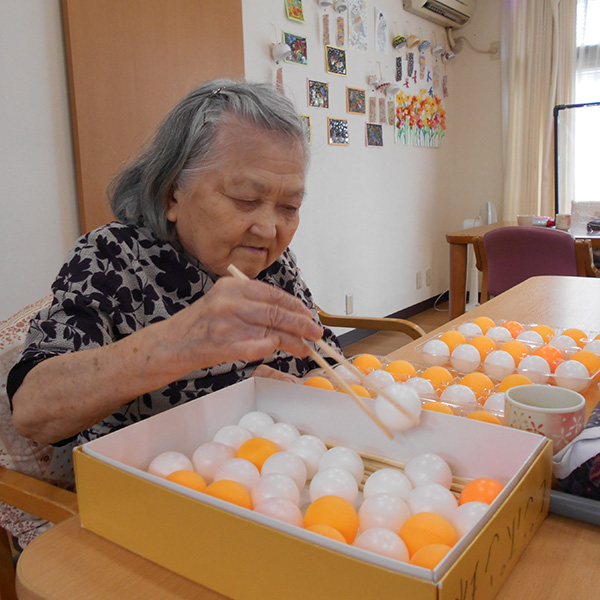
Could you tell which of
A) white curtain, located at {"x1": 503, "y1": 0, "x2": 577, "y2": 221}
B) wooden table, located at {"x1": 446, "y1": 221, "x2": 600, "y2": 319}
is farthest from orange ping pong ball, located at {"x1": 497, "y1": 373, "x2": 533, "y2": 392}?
white curtain, located at {"x1": 503, "y1": 0, "x2": 577, "y2": 221}

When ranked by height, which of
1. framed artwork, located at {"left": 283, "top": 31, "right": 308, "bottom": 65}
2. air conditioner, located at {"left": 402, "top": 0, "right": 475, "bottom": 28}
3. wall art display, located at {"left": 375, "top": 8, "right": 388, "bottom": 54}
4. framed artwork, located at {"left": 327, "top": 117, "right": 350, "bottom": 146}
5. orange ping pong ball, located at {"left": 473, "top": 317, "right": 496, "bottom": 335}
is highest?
air conditioner, located at {"left": 402, "top": 0, "right": 475, "bottom": 28}

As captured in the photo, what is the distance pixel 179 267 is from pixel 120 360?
0.37 meters

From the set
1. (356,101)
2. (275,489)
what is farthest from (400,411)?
(356,101)

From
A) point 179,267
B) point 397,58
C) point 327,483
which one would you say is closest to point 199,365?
point 327,483

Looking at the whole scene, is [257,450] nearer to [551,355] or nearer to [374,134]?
[551,355]

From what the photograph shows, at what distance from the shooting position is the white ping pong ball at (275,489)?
614 mm

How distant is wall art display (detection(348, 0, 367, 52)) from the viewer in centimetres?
352

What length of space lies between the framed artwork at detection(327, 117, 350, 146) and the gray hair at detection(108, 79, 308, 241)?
2.41m

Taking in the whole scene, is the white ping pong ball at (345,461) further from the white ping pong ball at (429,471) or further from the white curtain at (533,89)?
the white curtain at (533,89)

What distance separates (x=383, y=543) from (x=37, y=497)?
1.65ft

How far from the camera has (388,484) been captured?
638 mm

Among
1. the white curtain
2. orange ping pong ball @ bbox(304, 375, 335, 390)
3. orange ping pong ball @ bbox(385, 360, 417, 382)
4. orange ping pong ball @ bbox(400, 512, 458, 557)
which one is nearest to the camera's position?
orange ping pong ball @ bbox(400, 512, 458, 557)

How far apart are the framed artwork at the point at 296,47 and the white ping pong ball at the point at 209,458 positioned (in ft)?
9.01

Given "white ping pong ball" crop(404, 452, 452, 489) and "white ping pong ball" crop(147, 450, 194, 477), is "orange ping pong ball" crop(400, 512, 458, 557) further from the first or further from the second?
"white ping pong ball" crop(147, 450, 194, 477)
